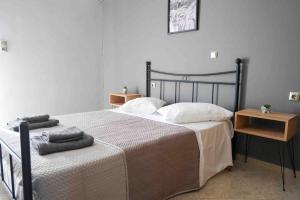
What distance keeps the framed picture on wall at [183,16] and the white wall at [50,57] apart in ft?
5.85

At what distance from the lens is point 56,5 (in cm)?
395

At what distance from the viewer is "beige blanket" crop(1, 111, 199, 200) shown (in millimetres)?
1340

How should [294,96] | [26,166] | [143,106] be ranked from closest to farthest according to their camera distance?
[26,166] < [294,96] < [143,106]

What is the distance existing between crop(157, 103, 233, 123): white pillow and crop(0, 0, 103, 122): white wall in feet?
7.83

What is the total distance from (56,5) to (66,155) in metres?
3.27

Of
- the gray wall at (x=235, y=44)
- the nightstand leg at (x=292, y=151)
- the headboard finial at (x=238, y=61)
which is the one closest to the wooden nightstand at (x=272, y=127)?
the nightstand leg at (x=292, y=151)

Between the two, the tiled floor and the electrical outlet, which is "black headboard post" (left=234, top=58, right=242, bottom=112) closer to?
the electrical outlet

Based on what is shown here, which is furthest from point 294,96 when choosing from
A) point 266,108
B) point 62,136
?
point 62,136

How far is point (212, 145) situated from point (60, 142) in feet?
4.79

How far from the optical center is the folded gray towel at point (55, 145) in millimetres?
1539

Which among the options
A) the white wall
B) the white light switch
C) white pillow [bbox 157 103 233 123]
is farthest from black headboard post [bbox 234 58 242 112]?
the white wall

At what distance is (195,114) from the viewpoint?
2.50m

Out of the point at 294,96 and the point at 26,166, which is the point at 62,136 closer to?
the point at 26,166

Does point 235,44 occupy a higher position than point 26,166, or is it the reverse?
point 235,44
